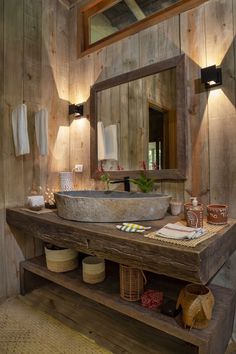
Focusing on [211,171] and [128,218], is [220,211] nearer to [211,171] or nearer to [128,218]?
[211,171]

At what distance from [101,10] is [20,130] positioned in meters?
1.38

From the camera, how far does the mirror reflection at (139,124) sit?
5.61ft

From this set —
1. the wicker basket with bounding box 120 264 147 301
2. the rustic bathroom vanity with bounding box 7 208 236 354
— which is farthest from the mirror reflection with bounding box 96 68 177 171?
the wicker basket with bounding box 120 264 147 301

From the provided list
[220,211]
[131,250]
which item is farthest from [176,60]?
[131,250]

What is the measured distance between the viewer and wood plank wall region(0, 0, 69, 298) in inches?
75.2

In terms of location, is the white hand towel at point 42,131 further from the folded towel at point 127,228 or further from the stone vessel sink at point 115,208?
the folded towel at point 127,228

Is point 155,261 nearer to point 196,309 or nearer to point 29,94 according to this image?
point 196,309

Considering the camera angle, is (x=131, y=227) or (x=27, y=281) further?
(x=27, y=281)

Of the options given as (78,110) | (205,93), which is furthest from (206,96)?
(78,110)

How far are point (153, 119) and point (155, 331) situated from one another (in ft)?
4.82

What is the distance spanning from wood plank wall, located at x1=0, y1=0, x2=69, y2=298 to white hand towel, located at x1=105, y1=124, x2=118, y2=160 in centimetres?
53

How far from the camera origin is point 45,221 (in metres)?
1.52

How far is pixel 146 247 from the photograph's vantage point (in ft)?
3.42

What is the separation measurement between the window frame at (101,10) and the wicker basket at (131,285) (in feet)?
5.91
